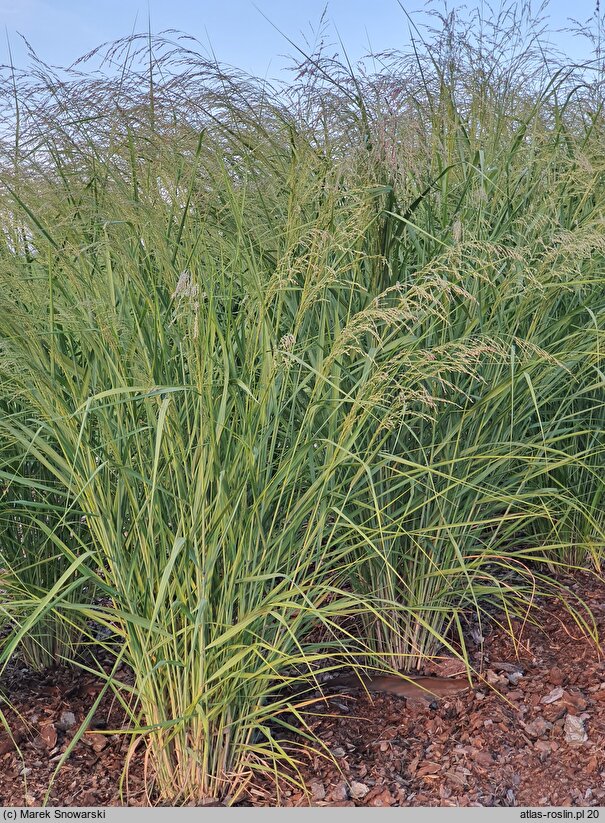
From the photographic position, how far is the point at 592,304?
319cm

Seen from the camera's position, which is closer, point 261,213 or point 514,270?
point 514,270

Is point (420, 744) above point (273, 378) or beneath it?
beneath

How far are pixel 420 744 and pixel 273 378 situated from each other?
3.99 ft

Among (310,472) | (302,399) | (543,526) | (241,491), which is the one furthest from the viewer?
(543,526)

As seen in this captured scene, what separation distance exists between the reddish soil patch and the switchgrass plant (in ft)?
0.40

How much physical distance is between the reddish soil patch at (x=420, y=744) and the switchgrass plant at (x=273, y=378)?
121 mm

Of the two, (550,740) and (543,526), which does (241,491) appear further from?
(543,526)

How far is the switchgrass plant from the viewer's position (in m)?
2.15

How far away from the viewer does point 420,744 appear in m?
2.58

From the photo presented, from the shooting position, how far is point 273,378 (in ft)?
6.93

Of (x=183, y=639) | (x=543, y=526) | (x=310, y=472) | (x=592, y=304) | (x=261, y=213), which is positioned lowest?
(x=543, y=526)

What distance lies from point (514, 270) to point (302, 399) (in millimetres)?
832

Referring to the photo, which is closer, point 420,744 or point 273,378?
point 273,378

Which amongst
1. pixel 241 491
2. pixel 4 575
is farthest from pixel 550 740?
pixel 4 575
